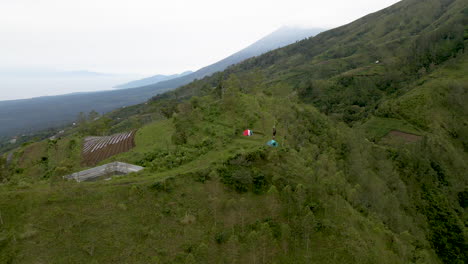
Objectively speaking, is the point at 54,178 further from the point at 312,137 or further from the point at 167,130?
the point at 312,137

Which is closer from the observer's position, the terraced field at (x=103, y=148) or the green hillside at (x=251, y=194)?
the green hillside at (x=251, y=194)

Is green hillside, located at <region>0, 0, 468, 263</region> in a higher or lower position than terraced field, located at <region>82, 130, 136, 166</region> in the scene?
lower

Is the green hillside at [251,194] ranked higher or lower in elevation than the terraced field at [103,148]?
lower

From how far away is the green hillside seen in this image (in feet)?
57.7

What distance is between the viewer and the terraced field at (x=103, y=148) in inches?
1449

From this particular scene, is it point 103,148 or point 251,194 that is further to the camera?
point 103,148

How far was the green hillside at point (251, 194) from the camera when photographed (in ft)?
57.7

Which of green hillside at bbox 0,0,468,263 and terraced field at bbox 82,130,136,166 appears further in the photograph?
terraced field at bbox 82,130,136,166

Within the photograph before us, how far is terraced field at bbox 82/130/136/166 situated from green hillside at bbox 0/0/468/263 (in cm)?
163

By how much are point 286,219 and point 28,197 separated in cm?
2019

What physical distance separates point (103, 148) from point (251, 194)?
96.6ft

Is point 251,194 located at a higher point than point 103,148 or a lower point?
lower

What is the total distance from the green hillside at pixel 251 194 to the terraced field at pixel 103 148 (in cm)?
163

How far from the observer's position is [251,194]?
23094 mm
